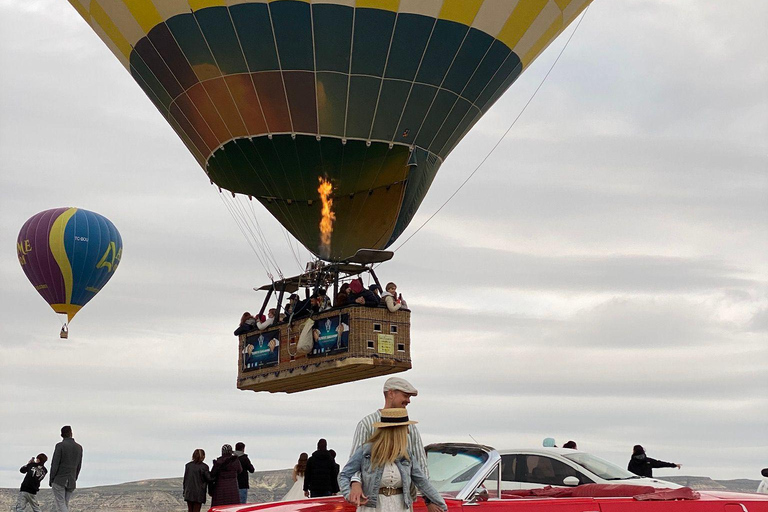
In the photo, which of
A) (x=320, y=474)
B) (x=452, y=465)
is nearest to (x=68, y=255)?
(x=320, y=474)

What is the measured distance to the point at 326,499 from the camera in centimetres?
732

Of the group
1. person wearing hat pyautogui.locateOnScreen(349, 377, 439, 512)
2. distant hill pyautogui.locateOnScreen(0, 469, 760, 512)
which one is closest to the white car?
person wearing hat pyautogui.locateOnScreen(349, 377, 439, 512)

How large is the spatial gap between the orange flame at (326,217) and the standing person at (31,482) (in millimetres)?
5465

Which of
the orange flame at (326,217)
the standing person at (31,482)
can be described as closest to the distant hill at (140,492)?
the standing person at (31,482)

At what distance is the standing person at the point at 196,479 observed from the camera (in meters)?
13.9

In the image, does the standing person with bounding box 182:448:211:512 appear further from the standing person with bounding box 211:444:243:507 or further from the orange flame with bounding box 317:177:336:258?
the orange flame with bounding box 317:177:336:258

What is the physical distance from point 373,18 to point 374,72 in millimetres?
838

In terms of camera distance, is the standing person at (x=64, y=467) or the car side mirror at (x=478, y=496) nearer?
the car side mirror at (x=478, y=496)

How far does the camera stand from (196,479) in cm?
1388

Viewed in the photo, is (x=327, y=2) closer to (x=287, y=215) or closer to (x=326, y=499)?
(x=287, y=215)

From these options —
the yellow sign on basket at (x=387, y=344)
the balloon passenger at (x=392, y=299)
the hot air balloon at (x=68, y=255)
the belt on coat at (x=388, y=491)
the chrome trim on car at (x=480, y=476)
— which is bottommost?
the belt on coat at (x=388, y=491)

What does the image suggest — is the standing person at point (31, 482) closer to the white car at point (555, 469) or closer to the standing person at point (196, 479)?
the standing person at point (196, 479)

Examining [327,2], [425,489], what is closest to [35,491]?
[327,2]

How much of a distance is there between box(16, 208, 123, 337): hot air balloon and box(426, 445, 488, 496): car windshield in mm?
25666
